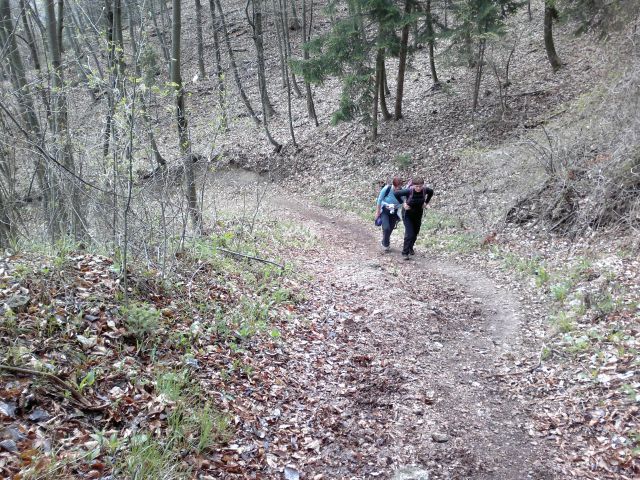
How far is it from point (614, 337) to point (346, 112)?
49.3 ft

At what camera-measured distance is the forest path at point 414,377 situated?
419cm

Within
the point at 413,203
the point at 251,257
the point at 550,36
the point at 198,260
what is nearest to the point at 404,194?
the point at 413,203

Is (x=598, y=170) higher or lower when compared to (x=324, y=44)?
lower

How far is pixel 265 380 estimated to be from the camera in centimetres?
493

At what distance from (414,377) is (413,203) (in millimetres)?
5175

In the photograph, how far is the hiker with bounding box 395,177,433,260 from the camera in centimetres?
982

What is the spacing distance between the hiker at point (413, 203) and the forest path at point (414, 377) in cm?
102

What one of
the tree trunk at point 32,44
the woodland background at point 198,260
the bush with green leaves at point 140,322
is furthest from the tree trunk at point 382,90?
the bush with green leaves at point 140,322

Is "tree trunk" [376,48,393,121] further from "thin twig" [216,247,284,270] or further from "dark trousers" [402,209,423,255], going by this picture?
"thin twig" [216,247,284,270]

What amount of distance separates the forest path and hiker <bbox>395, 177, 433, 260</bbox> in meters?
1.02

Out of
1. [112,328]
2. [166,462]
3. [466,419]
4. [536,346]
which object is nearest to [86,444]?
[166,462]

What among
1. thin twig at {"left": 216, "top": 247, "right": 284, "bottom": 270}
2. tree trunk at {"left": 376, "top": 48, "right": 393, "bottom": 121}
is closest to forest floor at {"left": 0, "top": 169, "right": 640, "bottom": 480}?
thin twig at {"left": 216, "top": 247, "right": 284, "bottom": 270}

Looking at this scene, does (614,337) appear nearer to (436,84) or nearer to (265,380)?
(265,380)

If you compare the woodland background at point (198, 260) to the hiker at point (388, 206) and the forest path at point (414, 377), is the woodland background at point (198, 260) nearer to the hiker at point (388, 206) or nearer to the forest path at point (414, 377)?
the forest path at point (414, 377)
